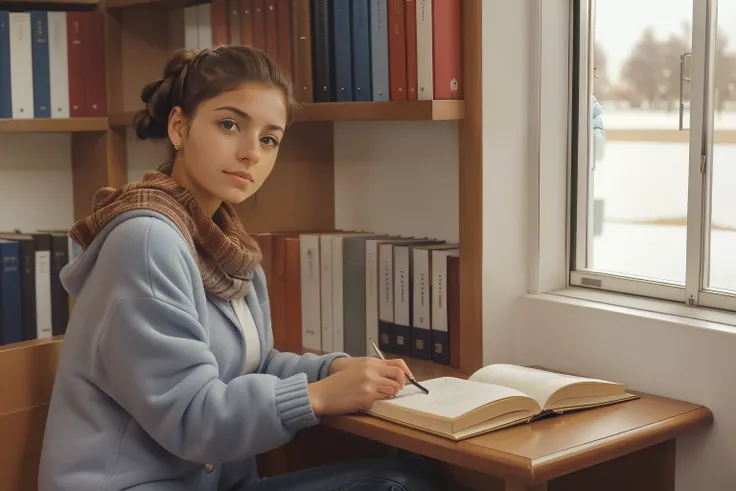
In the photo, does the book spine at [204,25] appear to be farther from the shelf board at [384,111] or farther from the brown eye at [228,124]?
the brown eye at [228,124]

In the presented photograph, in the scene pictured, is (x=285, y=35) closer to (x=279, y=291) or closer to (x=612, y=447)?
(x=279, y=291)

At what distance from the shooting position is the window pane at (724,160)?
6.05 ft

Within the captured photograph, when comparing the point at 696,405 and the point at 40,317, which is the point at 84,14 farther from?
the point at 696,405

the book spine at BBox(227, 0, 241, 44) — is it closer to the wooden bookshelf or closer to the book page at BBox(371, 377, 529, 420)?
the wooden bookshelf

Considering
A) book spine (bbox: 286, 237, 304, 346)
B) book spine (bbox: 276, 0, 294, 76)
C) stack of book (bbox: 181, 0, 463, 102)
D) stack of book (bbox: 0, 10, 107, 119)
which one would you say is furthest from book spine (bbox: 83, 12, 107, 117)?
book spine (bbox: 286, 237, 304, 346)

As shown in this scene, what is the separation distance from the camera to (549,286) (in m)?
2.18

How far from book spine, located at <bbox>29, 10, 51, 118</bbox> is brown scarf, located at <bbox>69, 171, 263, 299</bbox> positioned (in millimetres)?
1008

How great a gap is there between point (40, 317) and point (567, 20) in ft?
5.18

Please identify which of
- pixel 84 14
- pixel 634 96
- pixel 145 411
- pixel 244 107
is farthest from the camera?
pixel 84 14

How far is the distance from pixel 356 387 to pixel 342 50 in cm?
91

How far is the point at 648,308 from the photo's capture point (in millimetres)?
1947

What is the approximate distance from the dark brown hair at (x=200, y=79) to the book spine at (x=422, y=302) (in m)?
0.52

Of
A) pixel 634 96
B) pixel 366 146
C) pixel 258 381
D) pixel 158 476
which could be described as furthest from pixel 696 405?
pixel 366 146

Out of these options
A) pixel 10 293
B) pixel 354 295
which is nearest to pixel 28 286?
pixel 10 293
